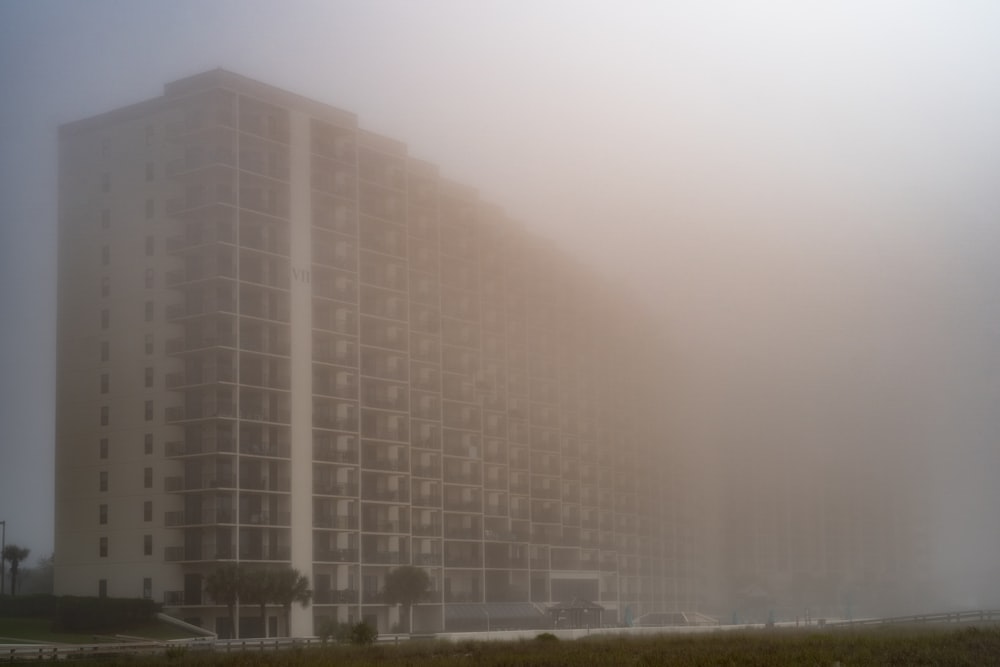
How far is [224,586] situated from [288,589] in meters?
3.35

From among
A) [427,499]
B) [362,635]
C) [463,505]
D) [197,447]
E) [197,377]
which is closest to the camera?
[362,635]

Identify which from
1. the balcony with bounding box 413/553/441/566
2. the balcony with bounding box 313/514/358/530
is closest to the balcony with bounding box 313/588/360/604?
the balcony with bounding box 313/514/358/530

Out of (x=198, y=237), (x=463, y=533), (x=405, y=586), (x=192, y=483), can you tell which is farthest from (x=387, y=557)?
(x=198, y=237)

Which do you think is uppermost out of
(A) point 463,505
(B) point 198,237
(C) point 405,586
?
(B) point 198,237

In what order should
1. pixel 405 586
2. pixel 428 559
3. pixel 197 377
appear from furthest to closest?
pixel 428 559
pixel 405 586
pixel 197 377

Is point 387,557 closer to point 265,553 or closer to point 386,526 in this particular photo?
point 386,526

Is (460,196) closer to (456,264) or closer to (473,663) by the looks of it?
(456,264)

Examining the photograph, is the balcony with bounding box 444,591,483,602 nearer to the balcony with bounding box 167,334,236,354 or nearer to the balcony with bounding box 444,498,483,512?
the balcony with bounding box 444,498,483,512

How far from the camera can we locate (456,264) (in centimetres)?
7256

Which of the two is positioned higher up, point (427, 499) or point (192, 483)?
point (192, 483)

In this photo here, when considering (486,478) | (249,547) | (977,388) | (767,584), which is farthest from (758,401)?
(249,547)

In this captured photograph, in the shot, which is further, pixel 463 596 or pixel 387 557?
pixel 463 596

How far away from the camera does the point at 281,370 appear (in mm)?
56750

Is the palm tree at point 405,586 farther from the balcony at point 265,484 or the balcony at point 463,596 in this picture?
the balcony at point 265,484
